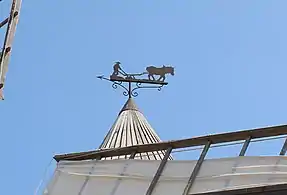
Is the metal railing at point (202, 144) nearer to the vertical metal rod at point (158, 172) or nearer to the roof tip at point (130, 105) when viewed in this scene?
the vertical metal rod at point (158, 172)

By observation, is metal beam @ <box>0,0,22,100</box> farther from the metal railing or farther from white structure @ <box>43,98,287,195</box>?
the metal railing

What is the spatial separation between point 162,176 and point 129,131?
8.12 meters

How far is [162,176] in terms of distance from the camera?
1338cm

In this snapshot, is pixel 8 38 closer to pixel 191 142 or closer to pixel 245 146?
pixel 191 142

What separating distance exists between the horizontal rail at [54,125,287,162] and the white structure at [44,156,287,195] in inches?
8.4

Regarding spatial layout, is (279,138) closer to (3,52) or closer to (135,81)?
(3,52)

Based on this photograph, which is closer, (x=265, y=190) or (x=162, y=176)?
(x=265, y=190)

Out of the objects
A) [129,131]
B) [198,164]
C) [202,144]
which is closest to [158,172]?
[198,164]

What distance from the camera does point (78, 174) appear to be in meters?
14.2

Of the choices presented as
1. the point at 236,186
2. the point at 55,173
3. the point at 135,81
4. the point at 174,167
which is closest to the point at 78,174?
the point at 55,173

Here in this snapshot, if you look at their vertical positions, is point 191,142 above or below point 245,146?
below

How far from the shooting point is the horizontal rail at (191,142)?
1275cm

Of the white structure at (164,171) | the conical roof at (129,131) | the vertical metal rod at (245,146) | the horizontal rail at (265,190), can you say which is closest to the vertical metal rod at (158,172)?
the white structure at (164,171)

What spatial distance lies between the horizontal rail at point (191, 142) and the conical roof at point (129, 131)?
17.9 feet
